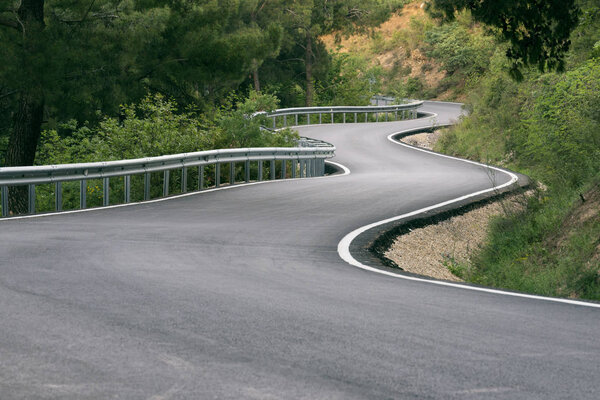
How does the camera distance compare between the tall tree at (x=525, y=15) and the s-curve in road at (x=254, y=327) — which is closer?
the s-curve in road at (x=254, y=327)

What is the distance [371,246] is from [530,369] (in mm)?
6713

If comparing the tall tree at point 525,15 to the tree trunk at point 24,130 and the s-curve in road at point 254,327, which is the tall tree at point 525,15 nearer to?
the s-curve in road at point 254,327

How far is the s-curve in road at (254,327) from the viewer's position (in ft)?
15.4

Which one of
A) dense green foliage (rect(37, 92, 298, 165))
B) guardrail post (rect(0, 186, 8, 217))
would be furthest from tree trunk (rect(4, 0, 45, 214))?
guardrail post (rect(0, 186, 8, 217))

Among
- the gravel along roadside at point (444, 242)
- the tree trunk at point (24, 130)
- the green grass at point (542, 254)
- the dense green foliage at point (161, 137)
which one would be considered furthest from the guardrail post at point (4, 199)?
the tree trunk at point (24, 130)

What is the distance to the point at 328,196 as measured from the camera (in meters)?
18.2

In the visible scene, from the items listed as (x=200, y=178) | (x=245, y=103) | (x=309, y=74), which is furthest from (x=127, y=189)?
(x=309, y=74)

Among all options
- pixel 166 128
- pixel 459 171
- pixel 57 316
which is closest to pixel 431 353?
pixel 57 316

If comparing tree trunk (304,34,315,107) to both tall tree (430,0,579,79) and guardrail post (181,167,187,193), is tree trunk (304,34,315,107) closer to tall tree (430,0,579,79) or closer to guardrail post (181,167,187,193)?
guardrail post (181,167,187,193)

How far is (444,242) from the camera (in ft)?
47.1

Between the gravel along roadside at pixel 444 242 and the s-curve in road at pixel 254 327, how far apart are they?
1.26 m

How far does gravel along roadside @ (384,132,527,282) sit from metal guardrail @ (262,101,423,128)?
96.5 ft

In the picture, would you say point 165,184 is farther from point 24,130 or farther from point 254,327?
point 254,327

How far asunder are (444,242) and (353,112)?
3943cm
